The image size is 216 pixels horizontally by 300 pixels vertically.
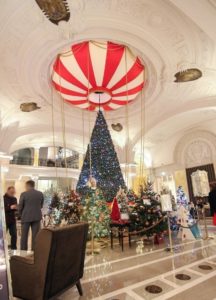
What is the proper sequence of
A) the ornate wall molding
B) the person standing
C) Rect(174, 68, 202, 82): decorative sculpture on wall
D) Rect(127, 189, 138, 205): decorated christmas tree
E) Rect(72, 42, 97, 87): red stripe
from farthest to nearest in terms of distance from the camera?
the ornate wall molding
Rect(127, 189, 138, 205): decorated christmas tree
Rect(174, 68, 202, 82): decorative sculpture on wall
Rect(72, 42, 97, 87): red stripe
the person standing

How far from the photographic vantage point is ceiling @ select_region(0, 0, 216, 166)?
13.3 feet

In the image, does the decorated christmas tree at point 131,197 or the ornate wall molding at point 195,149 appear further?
the ornate wall molding at point 195,149

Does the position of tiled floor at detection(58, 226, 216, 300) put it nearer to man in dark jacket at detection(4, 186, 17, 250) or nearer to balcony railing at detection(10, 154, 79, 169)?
man in dark jacket at detection(4, 186, 17, 250)

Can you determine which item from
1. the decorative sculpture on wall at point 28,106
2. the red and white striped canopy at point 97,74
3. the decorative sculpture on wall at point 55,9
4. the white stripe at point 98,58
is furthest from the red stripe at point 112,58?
the decorative sculpture on wall at point 28,106

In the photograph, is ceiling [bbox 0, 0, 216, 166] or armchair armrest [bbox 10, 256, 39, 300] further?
ceiling [bbox 0, 0, 216, 166]

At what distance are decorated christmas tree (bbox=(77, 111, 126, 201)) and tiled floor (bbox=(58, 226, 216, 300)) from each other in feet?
6.64

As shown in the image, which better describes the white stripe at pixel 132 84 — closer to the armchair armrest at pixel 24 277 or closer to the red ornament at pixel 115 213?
the red ornament at pixel 115 213

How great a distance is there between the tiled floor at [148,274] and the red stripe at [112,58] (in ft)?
15.9

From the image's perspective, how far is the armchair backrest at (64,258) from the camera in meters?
2.07

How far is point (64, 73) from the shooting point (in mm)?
5922

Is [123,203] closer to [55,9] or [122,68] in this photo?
[122,68]

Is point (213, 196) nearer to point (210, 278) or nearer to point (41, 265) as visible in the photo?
point (210, 278)

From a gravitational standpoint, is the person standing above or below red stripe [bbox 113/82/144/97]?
below

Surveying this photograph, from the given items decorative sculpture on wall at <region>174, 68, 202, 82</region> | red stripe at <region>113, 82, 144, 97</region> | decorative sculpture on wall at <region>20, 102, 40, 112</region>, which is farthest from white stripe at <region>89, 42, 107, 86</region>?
decorative sculpture on wall at <region>20, 102, 40, 112</region>
